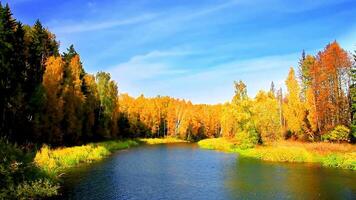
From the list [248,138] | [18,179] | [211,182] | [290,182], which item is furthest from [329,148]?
[18,179]

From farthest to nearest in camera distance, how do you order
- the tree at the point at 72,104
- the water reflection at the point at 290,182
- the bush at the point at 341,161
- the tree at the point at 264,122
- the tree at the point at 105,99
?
the tree at the point at 105,99 < the tree at the point at 264,122 < the tree at the point at 72,104 < the bush at the point at 341,161 < the water reflection at the point at 290,182

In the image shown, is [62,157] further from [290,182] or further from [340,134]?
[340,134]

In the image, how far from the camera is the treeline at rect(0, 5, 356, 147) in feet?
149

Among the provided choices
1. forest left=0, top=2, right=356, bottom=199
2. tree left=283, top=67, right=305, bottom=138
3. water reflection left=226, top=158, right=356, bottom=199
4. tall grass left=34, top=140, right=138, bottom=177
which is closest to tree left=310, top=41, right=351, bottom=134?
forest left=0, top=2, right=356, bottom=199

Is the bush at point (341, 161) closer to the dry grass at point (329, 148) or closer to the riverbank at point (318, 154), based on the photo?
the riverbank at point (318, 154)

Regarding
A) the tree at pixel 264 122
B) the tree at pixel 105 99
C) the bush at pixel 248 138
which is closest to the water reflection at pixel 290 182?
the bush at pixel 248 138

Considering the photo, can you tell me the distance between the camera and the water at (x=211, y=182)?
28.2 meters

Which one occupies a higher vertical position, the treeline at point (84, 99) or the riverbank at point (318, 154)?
the treeline at point (84, 99)

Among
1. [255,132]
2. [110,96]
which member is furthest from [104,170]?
[110,96]

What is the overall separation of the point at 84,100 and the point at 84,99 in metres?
0.67

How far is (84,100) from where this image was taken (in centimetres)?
6738

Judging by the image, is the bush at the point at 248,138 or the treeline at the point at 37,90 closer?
the treeline at the point at 37,90

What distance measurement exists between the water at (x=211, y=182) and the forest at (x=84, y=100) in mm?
8674

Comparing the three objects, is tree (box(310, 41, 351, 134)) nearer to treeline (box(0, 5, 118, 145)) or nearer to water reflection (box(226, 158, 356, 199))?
water reflection (box(226, 158, 356, 199))
